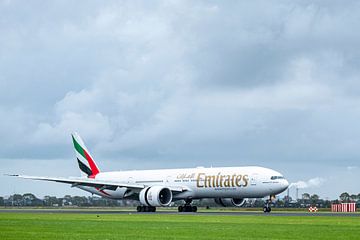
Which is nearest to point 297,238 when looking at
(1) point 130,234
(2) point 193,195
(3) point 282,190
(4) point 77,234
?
(1) point 130,234

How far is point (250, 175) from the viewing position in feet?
238

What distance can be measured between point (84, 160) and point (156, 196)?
71.0 feet

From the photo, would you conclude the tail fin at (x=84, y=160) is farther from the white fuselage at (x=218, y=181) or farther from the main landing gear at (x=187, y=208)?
the main landing gear at (x=187, y=208)

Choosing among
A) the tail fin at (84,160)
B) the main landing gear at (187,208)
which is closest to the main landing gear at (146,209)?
the main landing gear at (187,208)

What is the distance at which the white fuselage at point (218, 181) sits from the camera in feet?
235

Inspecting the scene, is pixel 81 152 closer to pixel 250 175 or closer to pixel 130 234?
pixel 250 175

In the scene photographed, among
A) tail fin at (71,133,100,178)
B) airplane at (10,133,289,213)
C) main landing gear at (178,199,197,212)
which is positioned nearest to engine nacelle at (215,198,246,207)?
airplane at (10,133,289,213)

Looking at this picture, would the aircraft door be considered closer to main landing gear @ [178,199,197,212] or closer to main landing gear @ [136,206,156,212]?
main landing gear @ [178,199,197,212]

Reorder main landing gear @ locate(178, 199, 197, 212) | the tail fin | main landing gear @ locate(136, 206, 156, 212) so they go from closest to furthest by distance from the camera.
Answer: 1. main landing gear @ locate(136, 206, 156, 212)
2. main landing gear @ locate(178, 199, 197, 212)
3. the tail fin

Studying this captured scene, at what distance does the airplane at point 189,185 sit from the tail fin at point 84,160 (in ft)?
15.9

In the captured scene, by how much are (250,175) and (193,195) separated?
819cm

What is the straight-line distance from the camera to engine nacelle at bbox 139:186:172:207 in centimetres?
7516

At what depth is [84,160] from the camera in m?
94.3

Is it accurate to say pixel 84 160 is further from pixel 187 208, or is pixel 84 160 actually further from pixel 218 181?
pixel 218 181
